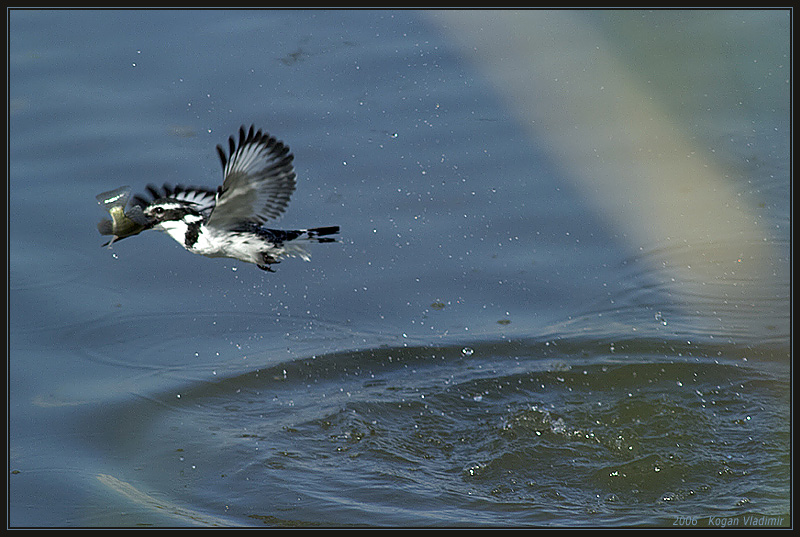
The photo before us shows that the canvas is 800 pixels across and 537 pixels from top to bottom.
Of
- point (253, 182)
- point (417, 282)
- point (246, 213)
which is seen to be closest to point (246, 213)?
point (246, 213)

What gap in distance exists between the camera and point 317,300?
6.00 m

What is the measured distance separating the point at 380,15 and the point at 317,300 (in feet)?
9.88

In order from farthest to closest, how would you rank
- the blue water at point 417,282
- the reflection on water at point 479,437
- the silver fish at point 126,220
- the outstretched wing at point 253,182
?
the blue water at point 417,282 < the reflection on water at point 479,437 < the silver fish at point 126,220 < the outstretched wing at point 253,182

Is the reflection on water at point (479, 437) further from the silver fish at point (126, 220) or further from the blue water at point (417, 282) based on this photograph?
the silver fish at point (126, 220)

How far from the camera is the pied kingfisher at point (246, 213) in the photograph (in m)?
4.07

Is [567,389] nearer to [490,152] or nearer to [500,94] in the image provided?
[490,152]

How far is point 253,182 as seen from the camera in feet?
13.6

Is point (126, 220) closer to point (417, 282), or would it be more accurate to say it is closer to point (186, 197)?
point (186, 197)

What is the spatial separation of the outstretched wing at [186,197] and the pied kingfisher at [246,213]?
Result: 0.15 metres

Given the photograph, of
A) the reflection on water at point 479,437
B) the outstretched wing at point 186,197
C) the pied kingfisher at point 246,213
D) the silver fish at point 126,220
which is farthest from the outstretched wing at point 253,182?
the reflection on water at point 479,437

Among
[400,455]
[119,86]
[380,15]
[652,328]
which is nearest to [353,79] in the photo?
[380,15]

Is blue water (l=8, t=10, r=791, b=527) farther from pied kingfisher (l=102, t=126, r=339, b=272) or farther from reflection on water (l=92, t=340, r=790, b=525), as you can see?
pied kingfisher (l=102, t=126, r=339, b=272)

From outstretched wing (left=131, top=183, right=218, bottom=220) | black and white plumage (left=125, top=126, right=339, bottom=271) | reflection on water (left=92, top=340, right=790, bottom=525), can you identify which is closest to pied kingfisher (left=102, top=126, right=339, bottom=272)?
black and white plumage (left=125, top=126, right=339, bottom=271)

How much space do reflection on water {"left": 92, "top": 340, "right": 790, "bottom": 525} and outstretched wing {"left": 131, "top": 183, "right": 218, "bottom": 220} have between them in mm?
1197
